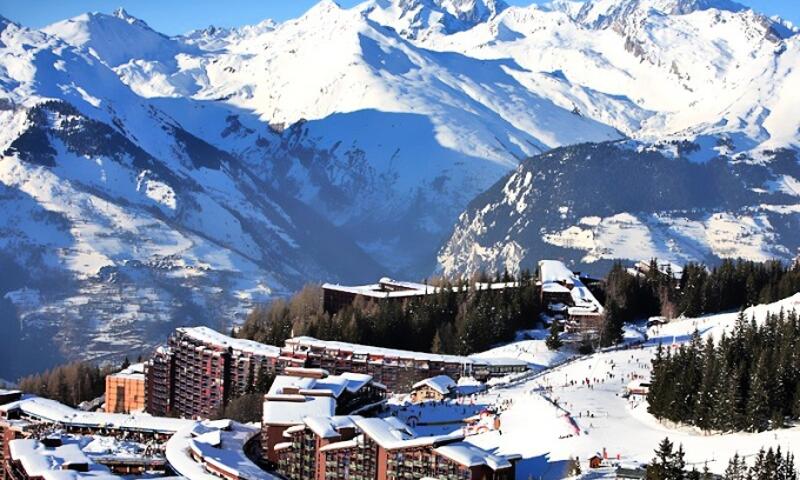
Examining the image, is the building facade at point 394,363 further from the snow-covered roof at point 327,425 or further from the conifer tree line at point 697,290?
the snow-covered roof at point 327,425

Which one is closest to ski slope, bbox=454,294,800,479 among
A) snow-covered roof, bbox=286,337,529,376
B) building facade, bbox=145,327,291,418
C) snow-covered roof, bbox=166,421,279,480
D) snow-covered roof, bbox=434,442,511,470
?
snow-covered roof, bbox=434,442,511,470

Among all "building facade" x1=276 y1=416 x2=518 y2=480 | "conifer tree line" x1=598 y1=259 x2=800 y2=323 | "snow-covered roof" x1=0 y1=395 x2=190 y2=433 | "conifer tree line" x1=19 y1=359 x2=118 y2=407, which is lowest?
"conifer tree line" x1=19 y1=359 x2=118 y2=407

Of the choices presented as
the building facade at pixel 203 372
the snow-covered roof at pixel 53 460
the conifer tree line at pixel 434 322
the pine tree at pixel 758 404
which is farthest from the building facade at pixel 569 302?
the snow-covered roof at pixel 53 460

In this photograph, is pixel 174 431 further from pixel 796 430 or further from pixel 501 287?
pixel 501 287

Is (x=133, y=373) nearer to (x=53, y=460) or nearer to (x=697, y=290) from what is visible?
(x=697, y=290)

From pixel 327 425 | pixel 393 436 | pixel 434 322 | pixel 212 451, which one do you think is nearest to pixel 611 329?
pixel 434 322

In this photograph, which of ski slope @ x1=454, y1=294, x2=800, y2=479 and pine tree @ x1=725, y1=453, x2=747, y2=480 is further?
ski slope @ x1=454, y1=294, x2=800, y2=479

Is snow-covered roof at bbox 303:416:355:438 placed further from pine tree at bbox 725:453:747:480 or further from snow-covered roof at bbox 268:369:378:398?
pine tree at bbox 725:453:747:480
